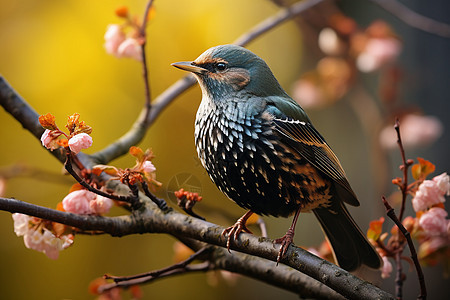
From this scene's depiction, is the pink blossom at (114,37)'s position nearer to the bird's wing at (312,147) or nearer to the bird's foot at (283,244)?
the bird's wing at (312,147)

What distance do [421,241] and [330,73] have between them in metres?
1.83

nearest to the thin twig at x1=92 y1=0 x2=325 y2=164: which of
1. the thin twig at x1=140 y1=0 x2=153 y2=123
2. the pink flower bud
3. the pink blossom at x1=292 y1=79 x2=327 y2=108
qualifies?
the thin twig at x1=140 y1=0 x2=153 y2=123

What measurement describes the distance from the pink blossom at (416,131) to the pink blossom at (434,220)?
167 centimetres

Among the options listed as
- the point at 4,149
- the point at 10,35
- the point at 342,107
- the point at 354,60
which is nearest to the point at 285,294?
the point at 342,107

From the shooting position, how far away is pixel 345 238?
2.07 m

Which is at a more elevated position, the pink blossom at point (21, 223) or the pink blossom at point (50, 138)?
the pink blossom at point (50, 138)

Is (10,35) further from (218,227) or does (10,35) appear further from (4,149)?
(218,227)

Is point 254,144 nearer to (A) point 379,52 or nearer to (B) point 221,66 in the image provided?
(B) point 221,66

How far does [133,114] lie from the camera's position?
12.9ft

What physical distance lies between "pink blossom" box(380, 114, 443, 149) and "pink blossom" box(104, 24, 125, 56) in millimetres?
1990

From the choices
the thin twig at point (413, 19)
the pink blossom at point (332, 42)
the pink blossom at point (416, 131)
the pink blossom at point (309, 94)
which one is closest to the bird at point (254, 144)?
the thin twig at point (413, 19)

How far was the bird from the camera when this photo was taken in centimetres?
172

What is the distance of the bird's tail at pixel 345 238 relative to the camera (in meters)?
1.98

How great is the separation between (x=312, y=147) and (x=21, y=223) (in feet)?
3.43
